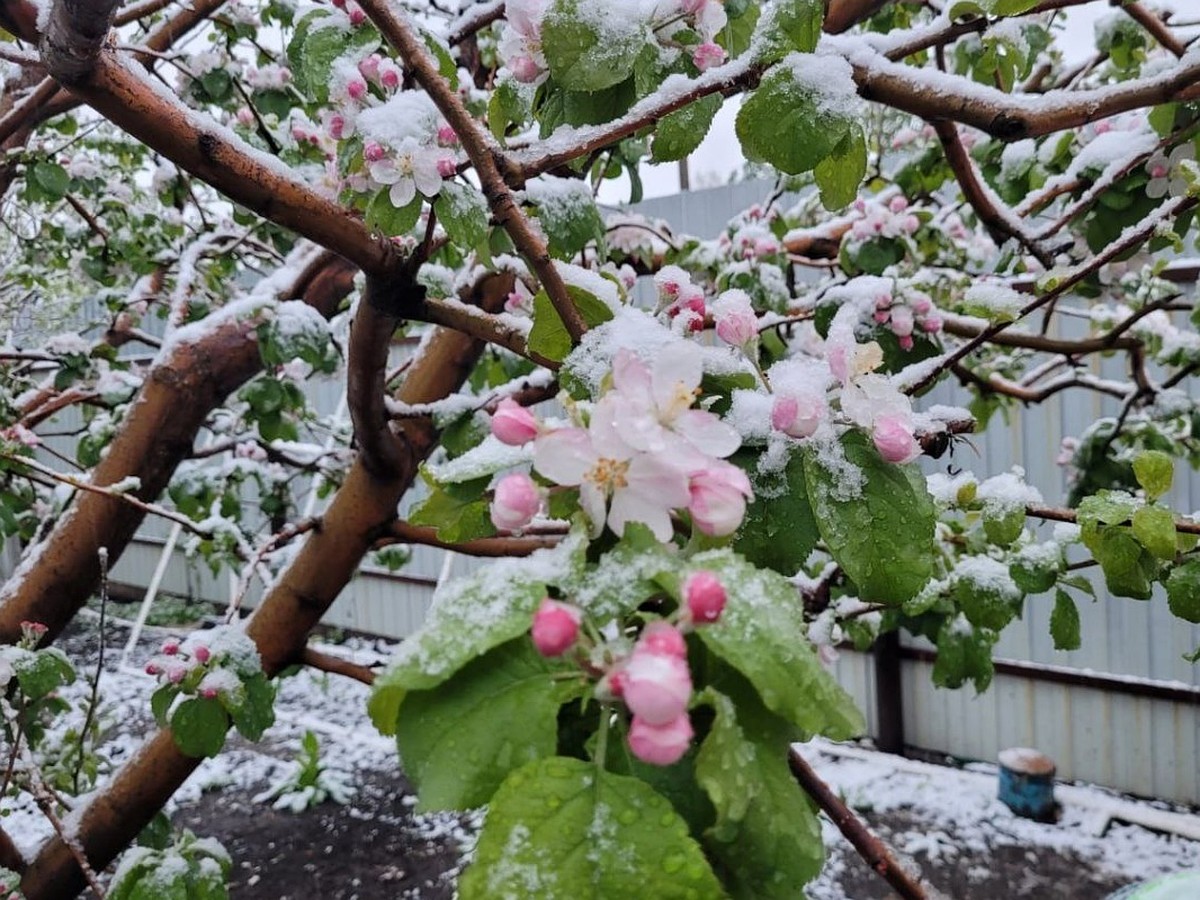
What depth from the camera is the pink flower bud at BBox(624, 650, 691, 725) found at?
11.5 inches

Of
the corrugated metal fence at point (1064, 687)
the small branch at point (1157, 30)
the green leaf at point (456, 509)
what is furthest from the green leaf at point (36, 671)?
the corrugated metal fence at point (1064, 687)

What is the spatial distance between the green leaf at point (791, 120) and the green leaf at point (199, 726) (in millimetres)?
1115

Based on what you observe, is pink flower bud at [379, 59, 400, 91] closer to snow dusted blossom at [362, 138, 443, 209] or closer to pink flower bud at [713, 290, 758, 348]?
snow dusted blossom at [362, 138, 443, 209]

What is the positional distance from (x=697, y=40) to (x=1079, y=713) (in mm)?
3787

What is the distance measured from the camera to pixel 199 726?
4.03 ft

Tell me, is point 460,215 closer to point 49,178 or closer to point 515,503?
point 515,503

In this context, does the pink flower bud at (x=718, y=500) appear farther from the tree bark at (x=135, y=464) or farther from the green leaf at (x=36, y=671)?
the tree bark at (x=135, y=464)

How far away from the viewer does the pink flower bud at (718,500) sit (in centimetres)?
38

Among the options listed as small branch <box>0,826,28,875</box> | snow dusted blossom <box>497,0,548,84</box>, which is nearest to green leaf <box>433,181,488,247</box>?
snow dusted blossom <box>497,0,548,84</box>

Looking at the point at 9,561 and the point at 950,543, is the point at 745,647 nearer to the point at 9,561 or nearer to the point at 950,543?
the point at 950,543

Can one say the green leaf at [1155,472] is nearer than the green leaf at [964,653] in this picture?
Yes

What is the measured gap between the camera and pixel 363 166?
89cm

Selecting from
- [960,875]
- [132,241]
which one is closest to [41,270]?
[132,241]

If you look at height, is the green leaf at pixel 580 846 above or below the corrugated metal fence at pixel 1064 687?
above
